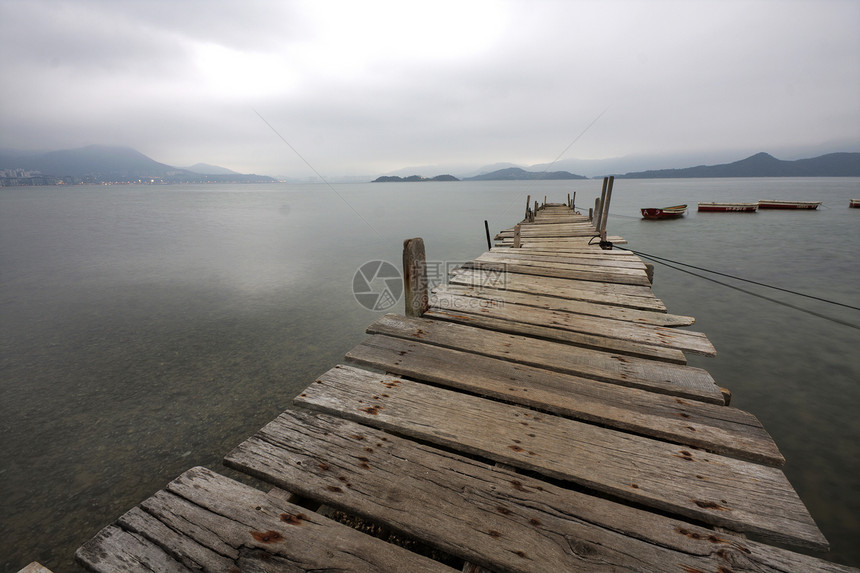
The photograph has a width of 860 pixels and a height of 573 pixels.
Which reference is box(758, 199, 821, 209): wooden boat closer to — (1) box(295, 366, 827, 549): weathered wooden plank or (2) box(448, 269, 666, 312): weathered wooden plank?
(2) box(448, 269, 666, 312): weathered wooden plank

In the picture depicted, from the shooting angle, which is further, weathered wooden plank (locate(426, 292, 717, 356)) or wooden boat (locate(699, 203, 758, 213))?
wooden boat (locate(699, 203, 758, 213))

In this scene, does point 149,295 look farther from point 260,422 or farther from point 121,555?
point 121,555

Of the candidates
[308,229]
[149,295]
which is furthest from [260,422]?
[308,229]

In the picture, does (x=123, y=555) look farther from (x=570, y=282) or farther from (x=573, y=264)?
(x=573, y=264)

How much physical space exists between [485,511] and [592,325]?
3.38 meters

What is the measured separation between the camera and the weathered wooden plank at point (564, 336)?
12.7ft

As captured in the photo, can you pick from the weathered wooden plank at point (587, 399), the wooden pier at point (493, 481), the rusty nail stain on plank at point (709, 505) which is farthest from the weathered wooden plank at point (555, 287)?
the rusty nail stain on plank at point (709, 505)

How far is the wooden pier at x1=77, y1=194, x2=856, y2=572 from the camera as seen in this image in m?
1.82

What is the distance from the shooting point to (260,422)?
622cm

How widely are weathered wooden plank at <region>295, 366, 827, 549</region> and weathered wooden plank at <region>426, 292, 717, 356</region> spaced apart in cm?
193

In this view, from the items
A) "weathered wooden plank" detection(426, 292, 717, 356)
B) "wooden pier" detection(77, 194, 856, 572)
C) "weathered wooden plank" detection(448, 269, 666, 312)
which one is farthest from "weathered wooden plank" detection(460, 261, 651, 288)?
"wooden pier" detection(77, 194, 856, 572)

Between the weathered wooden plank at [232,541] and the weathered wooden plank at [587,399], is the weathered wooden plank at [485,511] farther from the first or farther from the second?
the weathered wooden plank at [587,399]

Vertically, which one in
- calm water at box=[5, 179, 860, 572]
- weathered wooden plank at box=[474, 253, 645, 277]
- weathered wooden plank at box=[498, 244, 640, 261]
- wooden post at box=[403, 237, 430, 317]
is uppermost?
wooden post at box=[403, 237, 430, 317]

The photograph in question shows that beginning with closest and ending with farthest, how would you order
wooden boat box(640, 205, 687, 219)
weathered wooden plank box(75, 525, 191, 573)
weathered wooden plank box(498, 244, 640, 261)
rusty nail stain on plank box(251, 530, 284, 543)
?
weathered wooden plank box(75, 525, 191, 573), rusty nail stain on plank box(251, 530, 284, 543), weathered wooden plank box(498, 244, 640, 261), wooden boat box(640, 205, 687, 219)
